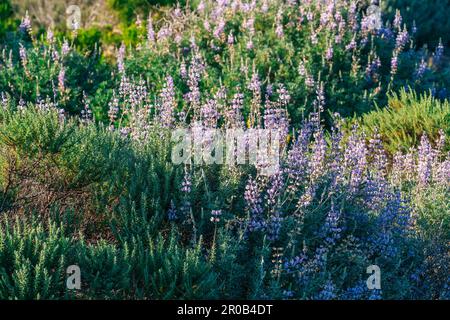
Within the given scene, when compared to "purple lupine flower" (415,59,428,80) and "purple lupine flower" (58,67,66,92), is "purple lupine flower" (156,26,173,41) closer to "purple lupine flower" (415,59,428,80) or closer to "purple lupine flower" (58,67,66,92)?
"purple lupine flower" (58,67,66,92)

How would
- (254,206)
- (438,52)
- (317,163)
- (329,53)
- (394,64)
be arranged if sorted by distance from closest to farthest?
(254,206) → (317,163) → (329,53) → (394,64) → (438,52)

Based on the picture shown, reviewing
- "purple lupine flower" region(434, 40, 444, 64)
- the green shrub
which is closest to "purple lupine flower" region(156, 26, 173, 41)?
the green shrub

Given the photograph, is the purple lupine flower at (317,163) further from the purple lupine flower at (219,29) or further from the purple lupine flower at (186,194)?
the purple lupine flower at (219,29)

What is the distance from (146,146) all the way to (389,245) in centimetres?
159

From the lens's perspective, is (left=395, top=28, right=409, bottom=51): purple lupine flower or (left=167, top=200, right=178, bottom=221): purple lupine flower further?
(left=395, top=28, right=409, bottom=51): purple lupine flower

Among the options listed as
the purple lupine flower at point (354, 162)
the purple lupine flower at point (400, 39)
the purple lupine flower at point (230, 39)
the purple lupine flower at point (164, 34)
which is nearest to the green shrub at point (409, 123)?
the purple lupine flower at point (400, 39)

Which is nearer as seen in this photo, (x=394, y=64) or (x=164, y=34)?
(x=394, y=64)

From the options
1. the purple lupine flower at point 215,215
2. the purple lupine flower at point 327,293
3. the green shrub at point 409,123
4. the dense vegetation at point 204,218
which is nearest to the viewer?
the dense vegetation at point 204,218

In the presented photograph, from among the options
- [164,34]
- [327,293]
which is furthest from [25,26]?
[327,293]

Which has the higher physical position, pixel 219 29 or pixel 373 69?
pixel 219 29

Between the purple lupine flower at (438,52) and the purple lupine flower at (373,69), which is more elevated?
the purple lupine flower at (438,52)

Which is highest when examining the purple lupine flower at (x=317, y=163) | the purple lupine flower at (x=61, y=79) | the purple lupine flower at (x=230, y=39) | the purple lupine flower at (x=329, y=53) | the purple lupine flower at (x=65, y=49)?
the purple lupine flower at (x=230, y=39)

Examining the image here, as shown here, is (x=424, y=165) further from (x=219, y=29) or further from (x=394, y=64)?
(x=219, y=29)
